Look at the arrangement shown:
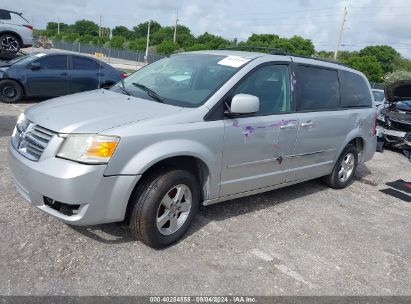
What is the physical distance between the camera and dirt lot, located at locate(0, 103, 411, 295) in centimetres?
314

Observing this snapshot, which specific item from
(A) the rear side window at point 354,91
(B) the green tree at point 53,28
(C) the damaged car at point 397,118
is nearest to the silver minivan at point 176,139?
(A) the rear side window at point 354,91

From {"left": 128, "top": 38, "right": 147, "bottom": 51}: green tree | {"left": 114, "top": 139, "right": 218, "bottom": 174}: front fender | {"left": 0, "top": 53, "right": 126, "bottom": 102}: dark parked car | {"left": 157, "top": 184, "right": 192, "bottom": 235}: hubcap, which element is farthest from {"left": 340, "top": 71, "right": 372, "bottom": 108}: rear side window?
{"left": 128, "top": 38, "right": 147, "bottom": 51}: green tree

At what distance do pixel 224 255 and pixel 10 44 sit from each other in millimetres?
12082

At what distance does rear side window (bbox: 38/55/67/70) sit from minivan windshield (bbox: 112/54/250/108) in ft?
21.3

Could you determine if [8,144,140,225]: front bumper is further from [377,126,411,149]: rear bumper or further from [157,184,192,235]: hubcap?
[377,126,411,149]: rear bumper

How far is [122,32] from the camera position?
10469cm

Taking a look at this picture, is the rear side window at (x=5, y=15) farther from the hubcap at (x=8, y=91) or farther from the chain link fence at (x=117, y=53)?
the chain link fence at (x=117, y=53)

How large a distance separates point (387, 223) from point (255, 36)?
6588 centimetres

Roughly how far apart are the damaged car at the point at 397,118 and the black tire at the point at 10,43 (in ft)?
36.0

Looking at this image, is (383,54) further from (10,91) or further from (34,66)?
(10,91)

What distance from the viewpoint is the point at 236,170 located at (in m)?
4.09

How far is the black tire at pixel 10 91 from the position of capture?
987cm

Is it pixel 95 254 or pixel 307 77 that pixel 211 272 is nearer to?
pixel 95 254

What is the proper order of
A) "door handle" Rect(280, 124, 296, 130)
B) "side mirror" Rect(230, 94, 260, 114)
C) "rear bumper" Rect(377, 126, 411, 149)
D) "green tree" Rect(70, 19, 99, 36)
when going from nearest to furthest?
"side mirror" Rect(230, 94, 260, 114) → "door handle" Rect(280, 124, 296, 130) → "rear bumper" Rect(377, 126, 411, 149) → "green tree" Rect(70, 19, 99, 36)
